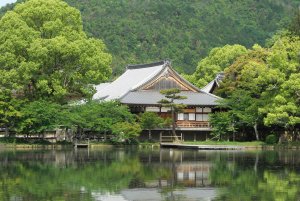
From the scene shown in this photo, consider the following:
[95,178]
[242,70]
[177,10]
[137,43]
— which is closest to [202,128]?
[242,70]

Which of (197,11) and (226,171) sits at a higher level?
(197,11)

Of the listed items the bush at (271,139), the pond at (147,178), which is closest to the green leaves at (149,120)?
the bush at (271,139)

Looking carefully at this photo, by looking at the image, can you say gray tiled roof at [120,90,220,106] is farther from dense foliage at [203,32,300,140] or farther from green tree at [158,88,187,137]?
green tree at [158,88,187,137]

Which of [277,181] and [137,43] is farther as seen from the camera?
[137,43]

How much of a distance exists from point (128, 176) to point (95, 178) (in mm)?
1345

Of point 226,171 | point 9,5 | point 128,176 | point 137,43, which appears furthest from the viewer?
point 9,5

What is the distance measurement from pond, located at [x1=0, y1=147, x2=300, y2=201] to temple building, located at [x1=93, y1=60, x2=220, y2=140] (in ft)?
53.9

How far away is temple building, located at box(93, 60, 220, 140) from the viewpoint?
51.2 metres

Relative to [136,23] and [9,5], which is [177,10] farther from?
[9,5]

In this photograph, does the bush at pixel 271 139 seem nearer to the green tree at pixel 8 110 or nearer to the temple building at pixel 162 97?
the temple building at pixel 162 97

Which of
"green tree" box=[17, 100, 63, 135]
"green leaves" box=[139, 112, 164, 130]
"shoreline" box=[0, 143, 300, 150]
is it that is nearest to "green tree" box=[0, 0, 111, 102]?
"green tree" box=[17, 100, 63, 135]

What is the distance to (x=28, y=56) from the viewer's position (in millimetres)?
44781

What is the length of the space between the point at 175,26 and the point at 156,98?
5293 centimetres

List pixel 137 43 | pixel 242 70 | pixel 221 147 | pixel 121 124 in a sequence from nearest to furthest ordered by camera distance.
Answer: pixel 221 147 < pixel 121 124 < pixel 242 70 < pixel 137 43
